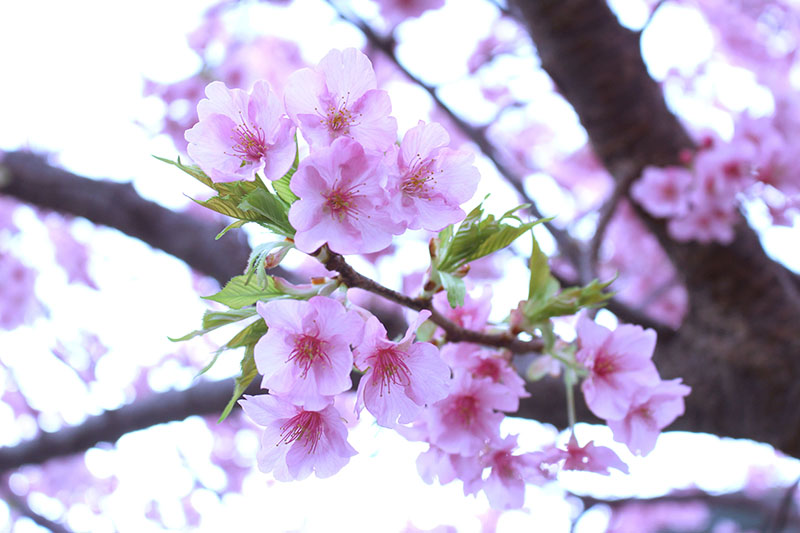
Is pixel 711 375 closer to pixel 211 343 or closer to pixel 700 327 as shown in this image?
pixel 700 327

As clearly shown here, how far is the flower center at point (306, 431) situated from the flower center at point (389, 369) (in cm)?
9

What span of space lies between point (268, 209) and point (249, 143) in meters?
0.07

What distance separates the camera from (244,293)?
2.34 feet

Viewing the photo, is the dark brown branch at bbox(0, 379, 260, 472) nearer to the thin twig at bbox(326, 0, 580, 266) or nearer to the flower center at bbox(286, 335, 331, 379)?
the thin twig at bbox(326, 0, 580, 266)

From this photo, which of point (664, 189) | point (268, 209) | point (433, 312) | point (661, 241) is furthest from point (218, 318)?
point (661, 241)

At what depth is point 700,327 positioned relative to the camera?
1793 mm

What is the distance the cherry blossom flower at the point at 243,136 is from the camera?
0.63 metres

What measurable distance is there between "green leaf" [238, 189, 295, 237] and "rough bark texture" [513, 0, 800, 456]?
51.6 inches

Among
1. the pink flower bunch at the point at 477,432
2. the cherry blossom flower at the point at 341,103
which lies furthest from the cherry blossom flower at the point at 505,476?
the cherry blossom flower at the point at 341,103

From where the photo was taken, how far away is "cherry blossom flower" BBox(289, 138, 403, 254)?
0.60 m

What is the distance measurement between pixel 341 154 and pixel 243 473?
5.84 metres

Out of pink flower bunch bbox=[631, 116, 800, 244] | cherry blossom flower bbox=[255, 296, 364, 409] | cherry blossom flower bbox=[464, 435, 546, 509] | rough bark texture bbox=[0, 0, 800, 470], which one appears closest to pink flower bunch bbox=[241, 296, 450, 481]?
cherry blossom flower bbox=[255, 296, 364, 409]

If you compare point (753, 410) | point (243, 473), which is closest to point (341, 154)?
point (753, 410)

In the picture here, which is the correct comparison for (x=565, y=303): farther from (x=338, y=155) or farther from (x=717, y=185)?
(x=717, y=185)
